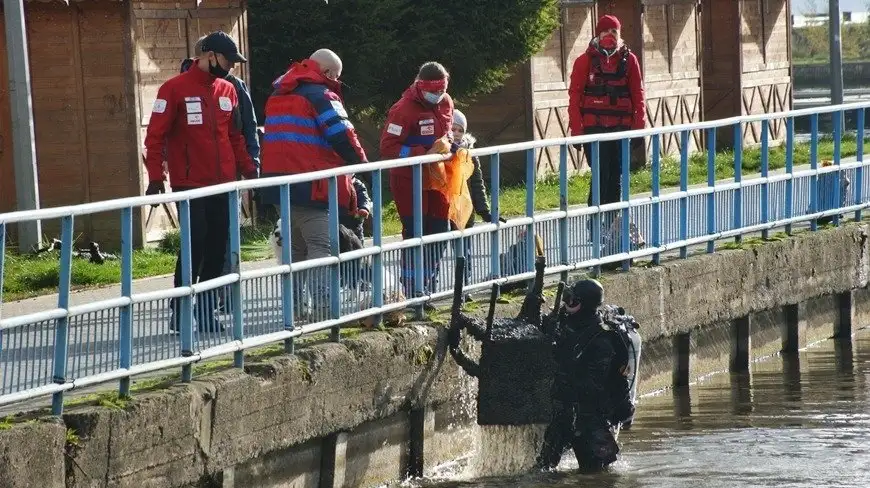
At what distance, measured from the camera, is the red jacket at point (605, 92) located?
47.9 ft

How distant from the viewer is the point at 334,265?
34.2 feet

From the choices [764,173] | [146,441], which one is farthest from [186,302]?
[764,173]

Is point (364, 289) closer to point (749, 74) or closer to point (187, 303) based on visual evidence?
point (187, 303)

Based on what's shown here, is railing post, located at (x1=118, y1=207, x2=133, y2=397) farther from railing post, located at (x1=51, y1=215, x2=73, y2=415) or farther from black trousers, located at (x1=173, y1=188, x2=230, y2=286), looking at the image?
black trousers, located at (x1=173, y1=188, x2=230, y2=286)

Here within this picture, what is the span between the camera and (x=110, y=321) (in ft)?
28.4

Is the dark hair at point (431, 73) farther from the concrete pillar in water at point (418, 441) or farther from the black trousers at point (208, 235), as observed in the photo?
the concrete pillar in water at point (418, 441)

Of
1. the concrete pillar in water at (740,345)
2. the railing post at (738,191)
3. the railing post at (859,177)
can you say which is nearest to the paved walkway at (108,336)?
the railing post at (738,191)

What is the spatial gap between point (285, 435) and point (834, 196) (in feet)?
29.6

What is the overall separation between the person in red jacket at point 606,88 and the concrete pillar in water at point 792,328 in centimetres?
303

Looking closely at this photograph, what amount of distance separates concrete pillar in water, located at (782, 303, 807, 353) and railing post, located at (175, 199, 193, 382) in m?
8.53

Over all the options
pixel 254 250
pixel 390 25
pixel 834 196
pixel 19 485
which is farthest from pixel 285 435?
pixel 390 25

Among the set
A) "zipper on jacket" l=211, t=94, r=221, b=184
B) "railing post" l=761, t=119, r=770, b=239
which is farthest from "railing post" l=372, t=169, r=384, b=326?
"railing post" l=761, t=119, r=770, b=239

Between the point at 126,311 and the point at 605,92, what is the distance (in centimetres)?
660

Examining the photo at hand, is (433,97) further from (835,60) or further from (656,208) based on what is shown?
(835,60)
